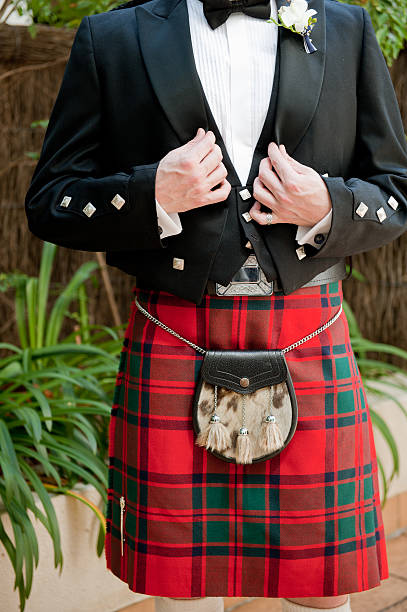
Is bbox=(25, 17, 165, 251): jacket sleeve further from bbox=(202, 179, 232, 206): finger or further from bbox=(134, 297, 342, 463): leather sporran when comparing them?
bbox=(134, 297, 342, 463): leather sporran

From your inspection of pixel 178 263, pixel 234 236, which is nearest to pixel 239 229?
pixel 234 236

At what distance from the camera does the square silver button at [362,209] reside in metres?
1.20

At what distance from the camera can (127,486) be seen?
1.33m

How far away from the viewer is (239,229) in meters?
1.23

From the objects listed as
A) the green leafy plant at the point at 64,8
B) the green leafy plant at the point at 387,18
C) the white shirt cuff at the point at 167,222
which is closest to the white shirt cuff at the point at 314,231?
the white shirt cuff at the point at 167,222

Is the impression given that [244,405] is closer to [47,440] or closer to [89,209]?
[89,209]

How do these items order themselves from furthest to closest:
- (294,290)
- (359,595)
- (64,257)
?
(64,257) → (359,595) → (294,290)

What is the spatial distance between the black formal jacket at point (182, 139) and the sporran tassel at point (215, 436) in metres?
0.22

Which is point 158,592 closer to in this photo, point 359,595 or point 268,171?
point 268,171

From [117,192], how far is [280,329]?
0.37 meters

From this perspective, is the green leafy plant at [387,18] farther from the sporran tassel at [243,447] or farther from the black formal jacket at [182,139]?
the sporran tassel at [243,447]

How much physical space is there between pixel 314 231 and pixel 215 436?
15.1 inches

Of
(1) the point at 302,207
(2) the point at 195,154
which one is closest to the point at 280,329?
(1) the point at 302,207

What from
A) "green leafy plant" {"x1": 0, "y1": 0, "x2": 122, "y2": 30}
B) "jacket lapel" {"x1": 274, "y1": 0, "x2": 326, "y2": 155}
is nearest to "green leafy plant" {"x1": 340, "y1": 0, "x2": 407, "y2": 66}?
"green leafy plant" {"x1": 0, "y1": 0, "x2": 122, "y2": 30}
